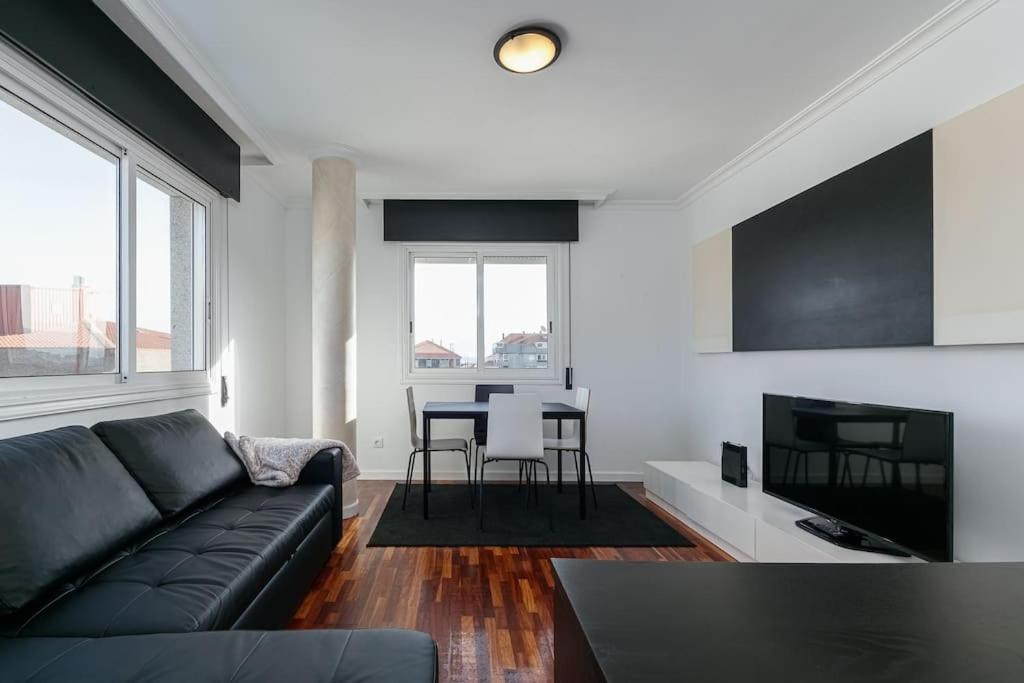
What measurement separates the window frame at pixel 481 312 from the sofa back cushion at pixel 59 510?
2.64 m

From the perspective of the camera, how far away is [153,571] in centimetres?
142

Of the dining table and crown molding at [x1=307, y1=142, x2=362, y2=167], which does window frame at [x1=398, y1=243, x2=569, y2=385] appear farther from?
crown molding at [x1=307, y1=142, x2=362, y2=167]

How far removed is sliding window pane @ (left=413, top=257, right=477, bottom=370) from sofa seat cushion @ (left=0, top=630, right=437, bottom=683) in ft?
10.6

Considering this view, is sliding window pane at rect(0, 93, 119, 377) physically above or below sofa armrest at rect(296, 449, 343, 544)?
above

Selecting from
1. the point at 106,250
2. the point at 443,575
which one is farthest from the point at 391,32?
the point at 443,575

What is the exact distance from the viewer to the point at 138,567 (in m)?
1.45

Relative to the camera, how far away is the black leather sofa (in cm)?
102

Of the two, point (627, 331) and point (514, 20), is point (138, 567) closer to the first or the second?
point (514, 20)

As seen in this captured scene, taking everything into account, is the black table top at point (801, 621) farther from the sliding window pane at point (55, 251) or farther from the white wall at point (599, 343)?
the white wall at point (599, 343)

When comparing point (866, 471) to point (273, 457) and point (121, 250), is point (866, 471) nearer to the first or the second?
point (273, 457)

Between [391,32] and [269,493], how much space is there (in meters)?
2.34

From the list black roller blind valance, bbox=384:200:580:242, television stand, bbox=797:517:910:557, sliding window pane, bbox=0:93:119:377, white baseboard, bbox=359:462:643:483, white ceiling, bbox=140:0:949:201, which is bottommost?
white baseboard, bbox=359:462:643:483

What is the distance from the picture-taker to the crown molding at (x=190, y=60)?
1885mm

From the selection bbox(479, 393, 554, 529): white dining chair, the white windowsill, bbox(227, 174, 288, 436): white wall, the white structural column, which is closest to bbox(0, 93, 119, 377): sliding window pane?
the white windowsill
